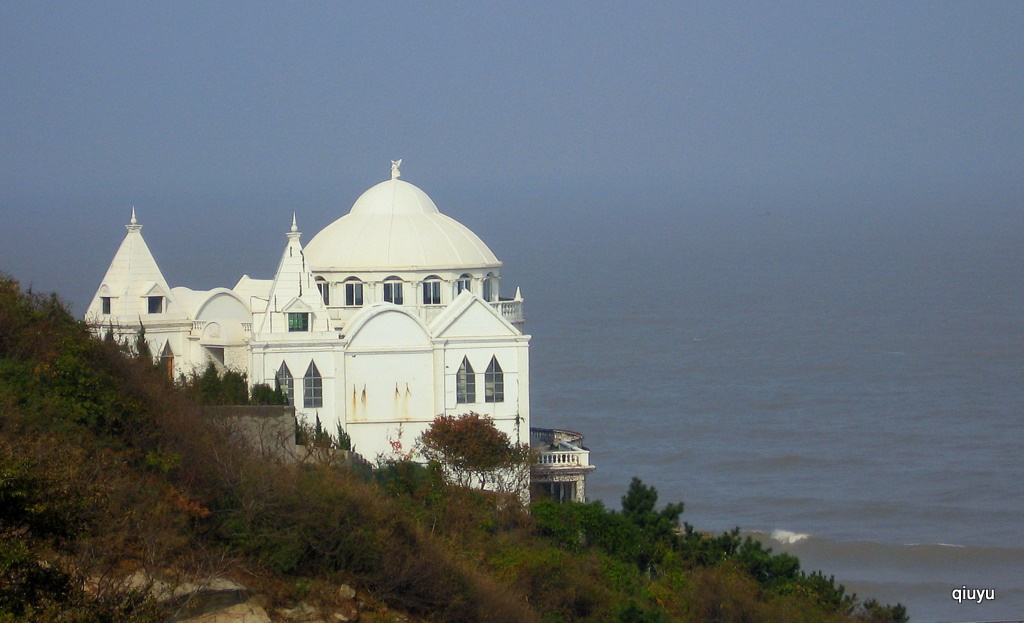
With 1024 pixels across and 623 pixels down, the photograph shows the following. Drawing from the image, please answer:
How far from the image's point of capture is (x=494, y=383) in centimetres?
3791

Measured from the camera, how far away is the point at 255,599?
21797 millimetres

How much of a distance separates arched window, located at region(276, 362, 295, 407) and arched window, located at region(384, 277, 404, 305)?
3960mm

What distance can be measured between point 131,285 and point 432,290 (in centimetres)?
667

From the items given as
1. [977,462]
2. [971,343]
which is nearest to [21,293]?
[977,462]

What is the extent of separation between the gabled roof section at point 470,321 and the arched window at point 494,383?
2.19ft

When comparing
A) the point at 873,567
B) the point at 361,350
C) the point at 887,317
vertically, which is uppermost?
the point at 887,317

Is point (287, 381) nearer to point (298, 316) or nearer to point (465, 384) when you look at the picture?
point (298, 316)

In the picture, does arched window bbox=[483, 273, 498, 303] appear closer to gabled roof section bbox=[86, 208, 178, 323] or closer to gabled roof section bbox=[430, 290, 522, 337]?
gabled roof section bbox=[430, 290, 522, 337]

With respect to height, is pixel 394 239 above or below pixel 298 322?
above

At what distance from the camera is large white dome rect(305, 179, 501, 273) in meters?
39.9

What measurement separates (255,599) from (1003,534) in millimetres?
31240

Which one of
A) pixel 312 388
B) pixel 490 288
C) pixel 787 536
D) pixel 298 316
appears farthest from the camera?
pixel 787 536

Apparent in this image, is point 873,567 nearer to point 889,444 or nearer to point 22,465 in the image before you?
→ point 889,444

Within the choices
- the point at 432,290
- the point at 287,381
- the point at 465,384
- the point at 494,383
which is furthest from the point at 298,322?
the point at 494,383
